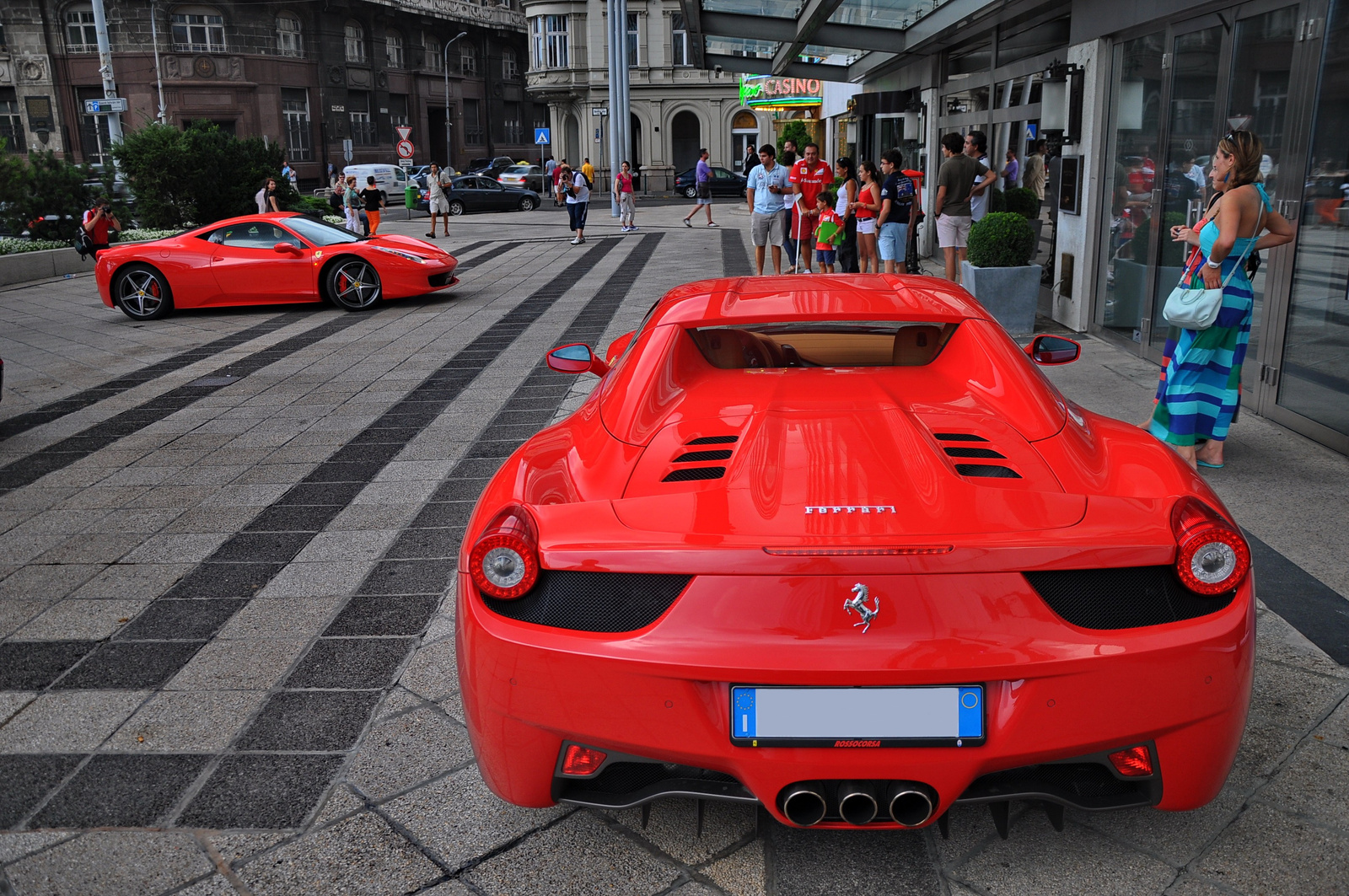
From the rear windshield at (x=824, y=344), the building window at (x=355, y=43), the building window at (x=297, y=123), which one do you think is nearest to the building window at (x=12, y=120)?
the building window at (x=297, y=123)

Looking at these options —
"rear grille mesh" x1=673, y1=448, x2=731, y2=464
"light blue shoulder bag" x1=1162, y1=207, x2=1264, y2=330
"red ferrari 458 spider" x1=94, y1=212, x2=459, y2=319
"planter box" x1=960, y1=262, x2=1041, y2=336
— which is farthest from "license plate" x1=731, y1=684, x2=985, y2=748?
"red ferrari 458 spider" x1=94, y1=212, x2=459, y2=319

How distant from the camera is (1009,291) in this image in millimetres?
9938

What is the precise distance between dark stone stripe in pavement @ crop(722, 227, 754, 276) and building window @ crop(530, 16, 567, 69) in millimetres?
39159

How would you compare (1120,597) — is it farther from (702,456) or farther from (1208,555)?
(702,456)

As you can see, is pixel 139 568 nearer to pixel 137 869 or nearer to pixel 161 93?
pixel 137 869

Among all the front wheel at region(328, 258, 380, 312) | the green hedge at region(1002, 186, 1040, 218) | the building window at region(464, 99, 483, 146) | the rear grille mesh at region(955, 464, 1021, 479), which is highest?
the building window at region(464, 99, 483, 146)

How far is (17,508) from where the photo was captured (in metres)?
5.81

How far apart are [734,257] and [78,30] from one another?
44454 mm

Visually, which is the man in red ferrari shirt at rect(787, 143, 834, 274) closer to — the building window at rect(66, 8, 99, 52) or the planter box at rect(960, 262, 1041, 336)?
the planter box at rect(960, 262, 1041, 336)

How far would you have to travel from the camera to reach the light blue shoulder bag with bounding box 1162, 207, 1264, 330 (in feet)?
17.5

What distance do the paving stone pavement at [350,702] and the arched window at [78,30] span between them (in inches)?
1989

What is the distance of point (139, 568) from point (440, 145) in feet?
213

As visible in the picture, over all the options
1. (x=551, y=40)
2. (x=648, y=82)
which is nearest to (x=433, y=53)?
(x=551, y=40)

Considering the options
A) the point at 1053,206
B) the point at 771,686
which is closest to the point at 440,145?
the point at 1053,206
